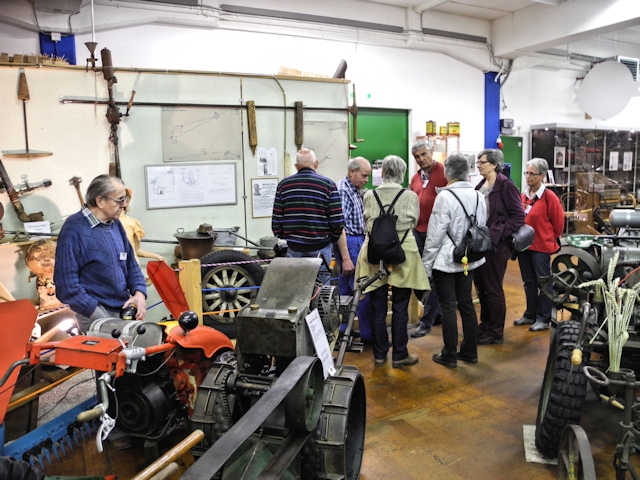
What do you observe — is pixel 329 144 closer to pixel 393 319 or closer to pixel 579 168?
pixel 393 319

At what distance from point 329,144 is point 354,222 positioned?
5.47 ft

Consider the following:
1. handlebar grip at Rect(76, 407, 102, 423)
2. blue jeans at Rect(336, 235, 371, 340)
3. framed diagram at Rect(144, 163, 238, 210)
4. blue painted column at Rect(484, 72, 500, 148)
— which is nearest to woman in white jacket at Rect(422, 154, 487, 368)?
blue jeans at Rect(336, 235, 371, 340)

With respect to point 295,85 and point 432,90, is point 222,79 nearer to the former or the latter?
point 295,85

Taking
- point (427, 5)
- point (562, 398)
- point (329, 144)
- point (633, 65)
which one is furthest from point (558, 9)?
point (562, 398)

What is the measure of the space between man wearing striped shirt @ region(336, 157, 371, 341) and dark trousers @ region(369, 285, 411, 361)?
321 mm

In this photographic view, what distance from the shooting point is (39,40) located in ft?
17.4

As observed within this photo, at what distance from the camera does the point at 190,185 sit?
504 centimetres

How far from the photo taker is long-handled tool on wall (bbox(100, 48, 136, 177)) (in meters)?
4.57

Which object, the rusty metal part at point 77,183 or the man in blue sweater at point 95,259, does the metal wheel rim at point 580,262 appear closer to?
the man in blue sweater at point 95,259

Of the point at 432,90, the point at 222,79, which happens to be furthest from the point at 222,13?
the point at 432,90

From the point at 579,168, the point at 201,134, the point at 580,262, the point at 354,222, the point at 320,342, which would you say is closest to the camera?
the point at 320,342

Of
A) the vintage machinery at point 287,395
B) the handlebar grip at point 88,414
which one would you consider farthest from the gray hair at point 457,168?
the handlebar grip at point 88,414

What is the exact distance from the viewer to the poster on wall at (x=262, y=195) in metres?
5.32

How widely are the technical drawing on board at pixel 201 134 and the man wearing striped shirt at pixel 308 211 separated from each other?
1.71 meters
